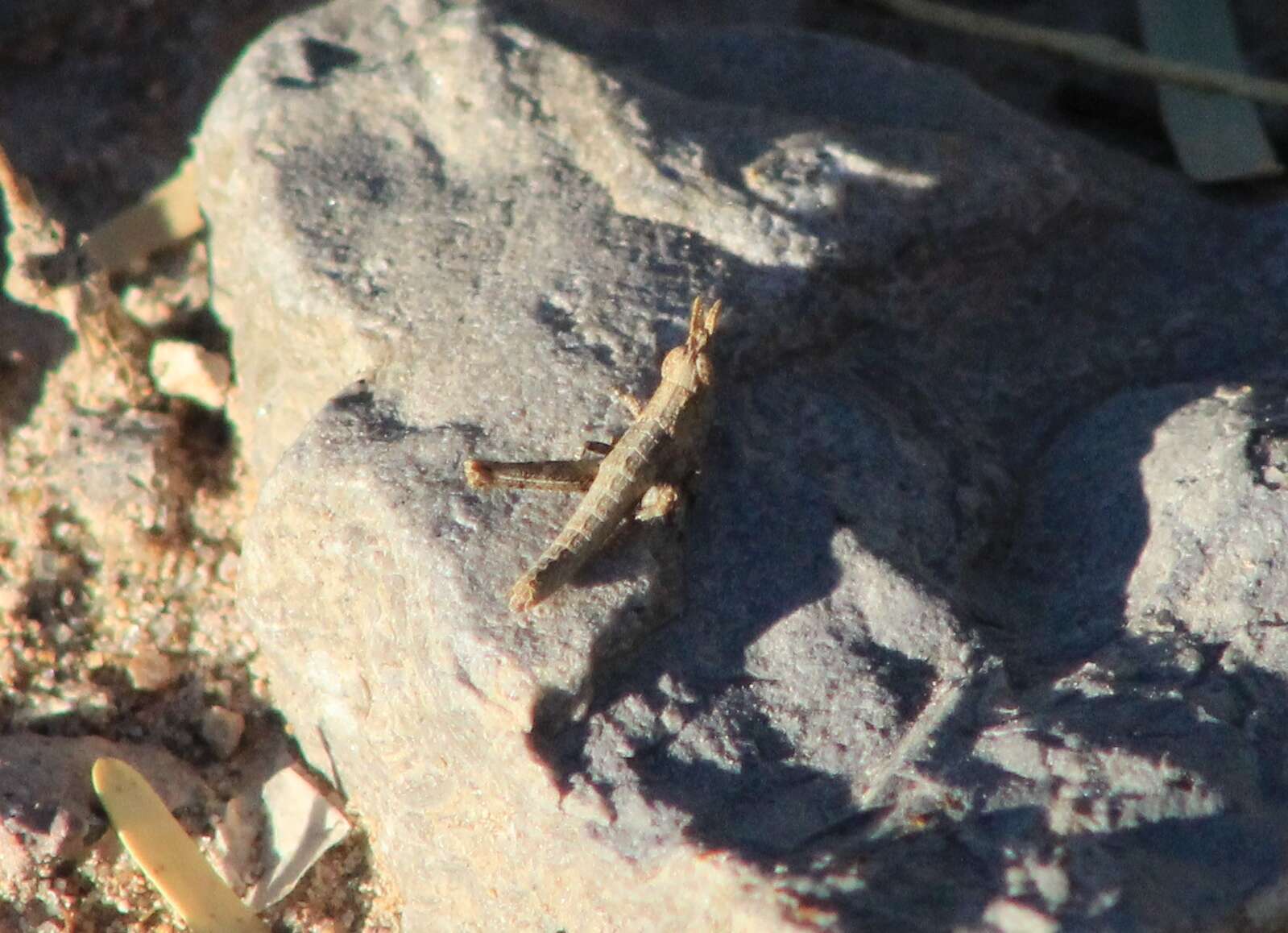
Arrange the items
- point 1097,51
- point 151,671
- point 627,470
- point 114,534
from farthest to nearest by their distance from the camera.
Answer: point 1097,51
point 114,534
point 151,671
point 627,470

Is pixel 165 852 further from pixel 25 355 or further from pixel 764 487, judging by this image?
pixel 25 355

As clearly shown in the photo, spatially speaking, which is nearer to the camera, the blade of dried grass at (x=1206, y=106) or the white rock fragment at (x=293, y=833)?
the white rock fragment at (x=293, y=833)

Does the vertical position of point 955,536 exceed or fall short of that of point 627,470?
it falls short

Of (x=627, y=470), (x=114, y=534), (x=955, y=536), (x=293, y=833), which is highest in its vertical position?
(x=627, y=470)

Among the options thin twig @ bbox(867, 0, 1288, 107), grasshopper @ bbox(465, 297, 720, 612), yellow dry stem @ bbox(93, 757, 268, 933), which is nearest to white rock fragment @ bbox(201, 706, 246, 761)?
yellow dry stem @ bbox(93, 757, 268, 933)

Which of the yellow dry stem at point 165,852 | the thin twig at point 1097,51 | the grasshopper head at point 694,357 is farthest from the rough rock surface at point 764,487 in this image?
the thin twig at point 1097,51

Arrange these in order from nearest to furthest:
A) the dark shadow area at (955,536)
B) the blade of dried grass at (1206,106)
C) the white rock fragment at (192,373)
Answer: the dark shadow area at (955,536), the white rock fragment at (192,373), the blade of dried grass at (1206,106)

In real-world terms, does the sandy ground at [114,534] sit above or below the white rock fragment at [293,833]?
above

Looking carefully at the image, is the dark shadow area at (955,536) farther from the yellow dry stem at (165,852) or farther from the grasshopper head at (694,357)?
the yellow dry stem at (165,852)

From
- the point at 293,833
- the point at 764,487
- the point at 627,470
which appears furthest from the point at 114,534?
the point at 764,487
